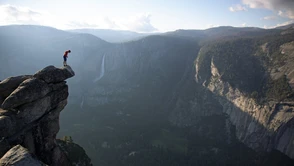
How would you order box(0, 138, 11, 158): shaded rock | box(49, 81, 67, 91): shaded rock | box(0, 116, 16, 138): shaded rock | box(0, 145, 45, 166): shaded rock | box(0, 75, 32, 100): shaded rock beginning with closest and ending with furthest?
box(0, 145, 45, 166): shaded rock < box(0, 138, 11, 158): shaded rock < box(0, 116, 16, 138): shaded rock < box(0, 75, 32, 100): shaded rock < box(49, 81, 67, 91): shaded rock

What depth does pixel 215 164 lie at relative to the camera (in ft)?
440

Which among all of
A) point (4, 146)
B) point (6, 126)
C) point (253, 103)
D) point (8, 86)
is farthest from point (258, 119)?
point (4, 146)

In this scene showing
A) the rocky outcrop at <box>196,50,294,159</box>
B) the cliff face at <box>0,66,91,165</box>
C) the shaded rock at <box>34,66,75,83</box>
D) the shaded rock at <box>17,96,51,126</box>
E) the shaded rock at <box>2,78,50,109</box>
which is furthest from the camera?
the rocky outcrop at <box>196,50,294,159</box>

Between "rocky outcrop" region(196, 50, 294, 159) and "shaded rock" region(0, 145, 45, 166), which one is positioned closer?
"shaded rock" region(0, 145, 45, 166)

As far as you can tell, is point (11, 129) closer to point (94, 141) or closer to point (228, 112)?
point (94, 141)

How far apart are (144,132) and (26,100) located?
142098 millimetres

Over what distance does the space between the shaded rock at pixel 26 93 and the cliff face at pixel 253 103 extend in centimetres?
12797

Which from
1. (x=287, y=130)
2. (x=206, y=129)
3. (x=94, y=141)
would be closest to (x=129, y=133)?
(x=94, y=141)

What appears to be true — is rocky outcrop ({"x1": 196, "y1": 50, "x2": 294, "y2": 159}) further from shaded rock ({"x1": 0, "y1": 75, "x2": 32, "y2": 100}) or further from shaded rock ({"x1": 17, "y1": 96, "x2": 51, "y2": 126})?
shaded rock ({"x1": 0, "y1": 75, "x2": 32, "y2": 100})

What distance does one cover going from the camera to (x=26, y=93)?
3641 centimetres

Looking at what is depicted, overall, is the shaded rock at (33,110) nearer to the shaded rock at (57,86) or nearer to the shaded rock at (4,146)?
the shaded rock at (57,86)

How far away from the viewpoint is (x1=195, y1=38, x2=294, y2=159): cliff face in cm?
12731

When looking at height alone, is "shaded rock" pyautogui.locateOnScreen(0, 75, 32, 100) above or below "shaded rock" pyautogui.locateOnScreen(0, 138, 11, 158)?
above

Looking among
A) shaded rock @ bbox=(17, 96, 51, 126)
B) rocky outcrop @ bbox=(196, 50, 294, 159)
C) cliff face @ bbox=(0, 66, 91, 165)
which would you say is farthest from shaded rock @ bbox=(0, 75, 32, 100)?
rocky outcrop @ bbox=(196, 50, 294, 159)
